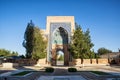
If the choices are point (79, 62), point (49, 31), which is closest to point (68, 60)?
point (79, 62)

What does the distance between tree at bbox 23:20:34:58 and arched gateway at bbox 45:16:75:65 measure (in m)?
6.32

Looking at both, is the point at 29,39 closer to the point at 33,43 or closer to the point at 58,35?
the point at 33,43

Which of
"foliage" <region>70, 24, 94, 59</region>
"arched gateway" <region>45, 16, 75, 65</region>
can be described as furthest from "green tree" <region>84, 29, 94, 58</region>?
"arched gateway" <region>45, 16, 75, 65</region>

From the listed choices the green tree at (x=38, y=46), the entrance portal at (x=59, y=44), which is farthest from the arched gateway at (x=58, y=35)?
the green tree at (x=38, y=46)

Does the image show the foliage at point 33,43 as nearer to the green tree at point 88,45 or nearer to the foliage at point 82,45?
the foliage at point 82,45

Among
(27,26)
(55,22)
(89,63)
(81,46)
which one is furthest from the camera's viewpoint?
(55,22)

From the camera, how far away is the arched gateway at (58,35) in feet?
144

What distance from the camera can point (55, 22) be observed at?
4472cm

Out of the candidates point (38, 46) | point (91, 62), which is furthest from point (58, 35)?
point (91, 62)

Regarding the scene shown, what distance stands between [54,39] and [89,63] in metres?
10.2

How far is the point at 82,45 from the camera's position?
1415 inches

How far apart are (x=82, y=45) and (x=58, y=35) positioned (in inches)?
431

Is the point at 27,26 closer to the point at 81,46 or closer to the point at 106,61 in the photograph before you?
the point at 81,46

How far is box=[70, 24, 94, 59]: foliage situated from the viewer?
36.1 m
